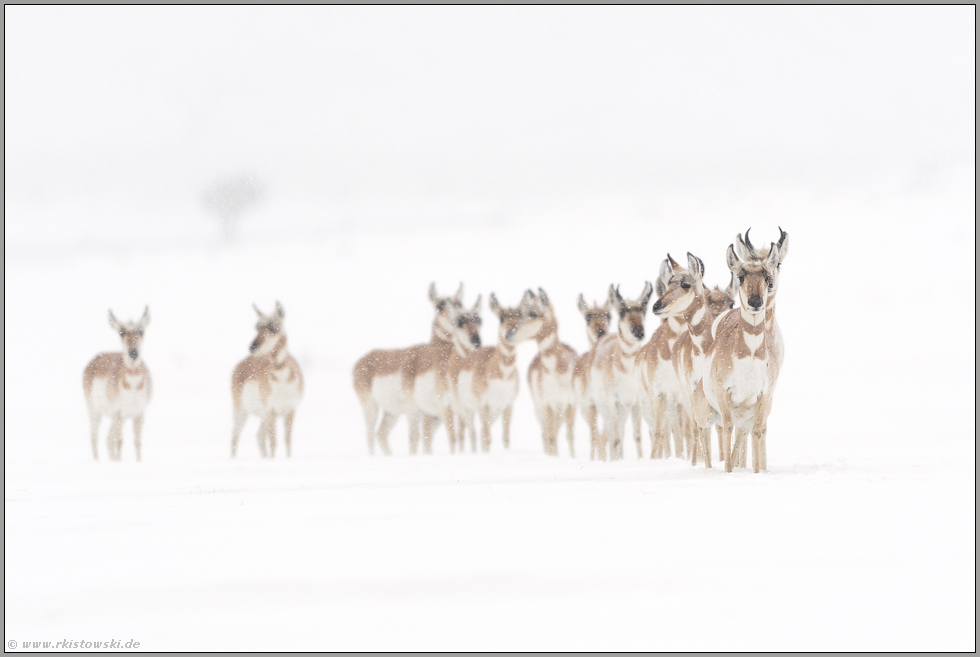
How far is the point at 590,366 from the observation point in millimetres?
12758

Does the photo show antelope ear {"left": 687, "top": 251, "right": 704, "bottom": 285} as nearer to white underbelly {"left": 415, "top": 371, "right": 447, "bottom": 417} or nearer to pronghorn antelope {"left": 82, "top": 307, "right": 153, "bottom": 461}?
white underbelly {"left": 415, "top": 371, "right": 447, "bottom": 417}

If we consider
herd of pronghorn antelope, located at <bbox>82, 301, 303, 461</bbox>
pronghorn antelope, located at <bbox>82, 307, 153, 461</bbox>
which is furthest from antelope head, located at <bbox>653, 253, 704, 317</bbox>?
pronghorn antelope, located at <bbox>82, 307, 153, 461</bbox>

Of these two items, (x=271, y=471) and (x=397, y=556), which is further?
(x=271, y=471)

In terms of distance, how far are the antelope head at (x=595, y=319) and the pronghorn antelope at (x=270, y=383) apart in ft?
17.0

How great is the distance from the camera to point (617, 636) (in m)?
3.84

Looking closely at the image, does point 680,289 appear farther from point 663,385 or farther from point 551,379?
point 551,379

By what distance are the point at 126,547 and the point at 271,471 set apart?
611 centimetres

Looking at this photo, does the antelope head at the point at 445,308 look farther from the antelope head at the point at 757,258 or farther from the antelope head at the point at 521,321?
the antelope head at the point at 757,258

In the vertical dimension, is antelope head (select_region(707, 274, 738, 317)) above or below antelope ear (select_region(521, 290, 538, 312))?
below

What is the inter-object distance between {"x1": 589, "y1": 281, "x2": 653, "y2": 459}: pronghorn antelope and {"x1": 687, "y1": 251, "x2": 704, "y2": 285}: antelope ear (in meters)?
2.17

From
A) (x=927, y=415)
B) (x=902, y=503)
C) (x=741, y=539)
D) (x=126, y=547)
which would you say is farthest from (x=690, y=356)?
(x=927, y=415)

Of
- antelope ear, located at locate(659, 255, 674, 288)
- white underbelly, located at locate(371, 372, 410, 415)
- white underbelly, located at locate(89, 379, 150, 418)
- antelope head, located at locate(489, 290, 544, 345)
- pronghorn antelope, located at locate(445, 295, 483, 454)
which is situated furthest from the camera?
white underbelly, located at locate(371, 372, 410, 415)

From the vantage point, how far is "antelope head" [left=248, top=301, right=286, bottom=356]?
15.3 metres

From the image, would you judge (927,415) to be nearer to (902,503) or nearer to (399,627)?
(902,503)
